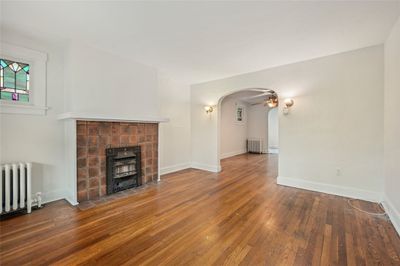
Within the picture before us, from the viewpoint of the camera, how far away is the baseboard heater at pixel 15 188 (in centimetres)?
246

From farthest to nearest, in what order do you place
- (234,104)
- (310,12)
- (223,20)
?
1. (234,104)
2. (223,20)
3. (310,12)

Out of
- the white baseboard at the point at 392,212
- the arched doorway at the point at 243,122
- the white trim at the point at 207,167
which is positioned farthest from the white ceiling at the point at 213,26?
the arched doorway at the point at 243,122

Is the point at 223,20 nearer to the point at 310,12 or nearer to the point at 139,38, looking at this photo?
the point at 310,12

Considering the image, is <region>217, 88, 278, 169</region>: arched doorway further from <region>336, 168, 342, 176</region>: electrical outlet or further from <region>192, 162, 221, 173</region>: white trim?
<region>336, 168, 342, 176</region>: electrical outlet

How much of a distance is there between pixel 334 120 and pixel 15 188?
5396 millimetres

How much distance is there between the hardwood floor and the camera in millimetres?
1746

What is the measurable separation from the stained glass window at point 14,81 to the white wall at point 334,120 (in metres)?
4.47

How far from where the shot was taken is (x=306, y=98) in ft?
A: 12.1

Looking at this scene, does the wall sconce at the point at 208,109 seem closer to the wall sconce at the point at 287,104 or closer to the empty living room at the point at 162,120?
the empty living room at the point at 162,120

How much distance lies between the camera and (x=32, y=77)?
2914mm

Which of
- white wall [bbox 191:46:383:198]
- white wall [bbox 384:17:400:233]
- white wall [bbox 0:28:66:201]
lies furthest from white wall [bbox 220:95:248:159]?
white wall [bbox 0:28:66:201]

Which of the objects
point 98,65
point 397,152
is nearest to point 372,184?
point 397,152

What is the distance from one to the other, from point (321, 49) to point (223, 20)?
6.69 ft

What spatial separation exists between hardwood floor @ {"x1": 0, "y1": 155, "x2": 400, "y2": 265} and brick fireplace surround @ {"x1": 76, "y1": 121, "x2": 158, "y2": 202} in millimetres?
419
